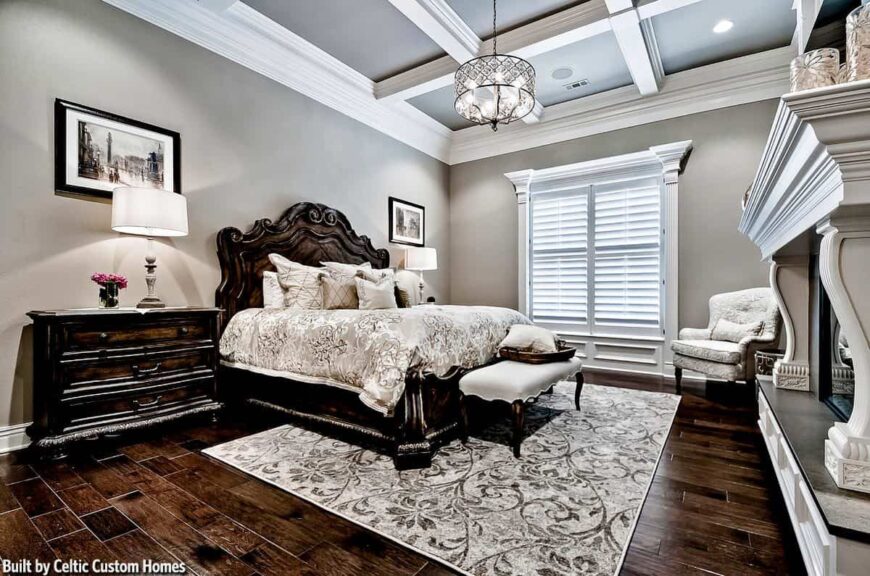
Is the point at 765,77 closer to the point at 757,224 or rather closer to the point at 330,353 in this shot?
the point at 757,224

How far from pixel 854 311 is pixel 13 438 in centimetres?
406

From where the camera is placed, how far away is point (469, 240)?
248 inches

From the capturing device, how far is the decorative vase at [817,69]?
51.1 inches

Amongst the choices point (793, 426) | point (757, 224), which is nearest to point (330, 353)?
point (793, 426)

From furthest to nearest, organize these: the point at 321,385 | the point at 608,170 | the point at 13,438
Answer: the point at 608,170
the point at 321,385
the point at 13,438

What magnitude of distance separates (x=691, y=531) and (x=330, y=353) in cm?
204

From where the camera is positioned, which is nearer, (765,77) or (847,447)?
(847,447)

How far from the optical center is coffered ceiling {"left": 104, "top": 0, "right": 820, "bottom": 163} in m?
3.41

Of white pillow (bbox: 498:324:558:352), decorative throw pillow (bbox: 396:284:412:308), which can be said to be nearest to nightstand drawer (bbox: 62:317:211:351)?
decorative throw pillow (bbox: 396:284:412:308)

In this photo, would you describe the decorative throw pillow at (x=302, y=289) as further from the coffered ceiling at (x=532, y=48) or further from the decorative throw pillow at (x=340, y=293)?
the coffered ceiling at (x=532, y=48)

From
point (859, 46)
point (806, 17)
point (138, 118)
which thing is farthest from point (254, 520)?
point (806, 17)

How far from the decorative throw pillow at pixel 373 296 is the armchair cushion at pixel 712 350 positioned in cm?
279

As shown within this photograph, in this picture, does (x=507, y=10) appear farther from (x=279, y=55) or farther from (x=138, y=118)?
(x=138, y=118)

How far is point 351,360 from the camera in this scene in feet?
8.30
